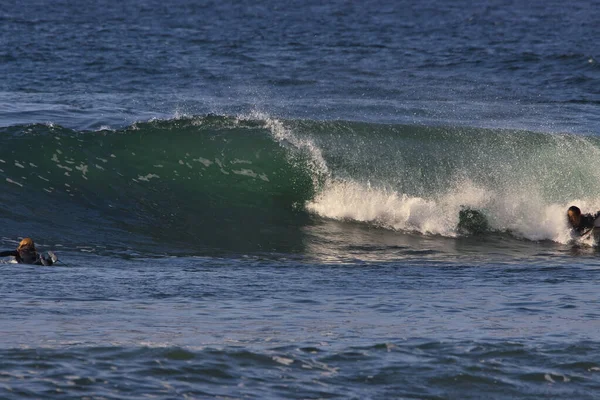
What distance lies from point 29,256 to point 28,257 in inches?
0.8

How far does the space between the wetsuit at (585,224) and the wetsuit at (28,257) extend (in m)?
7.62

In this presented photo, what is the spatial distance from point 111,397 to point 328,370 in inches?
69.0

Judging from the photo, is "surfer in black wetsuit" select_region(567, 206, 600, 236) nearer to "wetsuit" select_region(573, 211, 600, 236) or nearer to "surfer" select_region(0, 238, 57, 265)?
"wetsuit" select_region(573, 211, 600, 236)

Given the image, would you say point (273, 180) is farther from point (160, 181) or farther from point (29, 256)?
point (29, 256)

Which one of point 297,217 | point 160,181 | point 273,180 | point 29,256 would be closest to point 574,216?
point 297,217

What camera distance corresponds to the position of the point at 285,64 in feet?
108

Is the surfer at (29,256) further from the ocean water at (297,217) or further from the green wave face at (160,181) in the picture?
the green wave face at (160,181)

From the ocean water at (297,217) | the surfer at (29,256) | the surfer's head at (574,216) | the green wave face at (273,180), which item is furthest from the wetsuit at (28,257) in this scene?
the surfer's head at (574,216)

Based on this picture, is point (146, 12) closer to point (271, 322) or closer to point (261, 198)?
point (261, 198)

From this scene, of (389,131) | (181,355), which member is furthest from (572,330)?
(389,131)

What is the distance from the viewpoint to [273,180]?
19.0 metres

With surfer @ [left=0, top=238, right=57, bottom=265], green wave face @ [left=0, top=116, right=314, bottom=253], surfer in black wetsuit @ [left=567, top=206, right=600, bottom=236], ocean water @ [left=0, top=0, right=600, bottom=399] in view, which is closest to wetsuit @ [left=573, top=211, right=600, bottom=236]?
surfer in black wetsuit @ [left=567, top=206, right=600, bottom=236]

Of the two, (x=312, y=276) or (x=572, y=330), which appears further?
(x=312, y=276)

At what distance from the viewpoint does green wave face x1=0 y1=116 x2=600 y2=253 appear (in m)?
16.6
